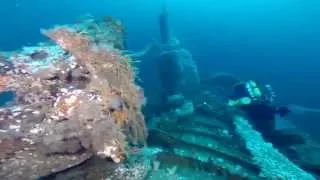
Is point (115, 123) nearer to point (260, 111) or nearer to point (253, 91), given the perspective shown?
point (253, 91)

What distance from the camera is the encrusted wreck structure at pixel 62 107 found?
15.3ft

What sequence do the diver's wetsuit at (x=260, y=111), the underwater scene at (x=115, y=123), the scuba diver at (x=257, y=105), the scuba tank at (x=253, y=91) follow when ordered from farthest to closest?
1. the diver's wetsuit at (x=260, y=111)
2. the scuba tank at (x=253, y=91)
3. the scuba diver at (x=257, y=105)
4. the underwater scene at (x=115, y=123)

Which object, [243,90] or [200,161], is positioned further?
[243,90]

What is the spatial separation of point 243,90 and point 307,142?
288 centimetres

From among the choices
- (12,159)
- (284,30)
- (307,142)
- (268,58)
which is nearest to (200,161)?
(12,159)

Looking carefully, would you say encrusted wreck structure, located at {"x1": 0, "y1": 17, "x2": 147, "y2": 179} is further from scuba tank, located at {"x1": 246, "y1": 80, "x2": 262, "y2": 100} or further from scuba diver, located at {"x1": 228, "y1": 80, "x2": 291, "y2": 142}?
scuba tank, located at {"x1": 246, "y1": 80, "x2": 262, "y2": 100}

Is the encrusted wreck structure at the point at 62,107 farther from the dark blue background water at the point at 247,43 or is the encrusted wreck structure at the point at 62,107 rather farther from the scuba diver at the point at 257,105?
the scuba diver at the point at 257,105

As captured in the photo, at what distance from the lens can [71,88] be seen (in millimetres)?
5035

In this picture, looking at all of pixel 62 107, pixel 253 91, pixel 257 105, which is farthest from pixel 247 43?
pixel 62 107

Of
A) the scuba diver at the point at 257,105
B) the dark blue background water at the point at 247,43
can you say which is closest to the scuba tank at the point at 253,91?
the scuba diver at the point at 257,105

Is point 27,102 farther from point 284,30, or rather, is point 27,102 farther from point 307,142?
point 284,30

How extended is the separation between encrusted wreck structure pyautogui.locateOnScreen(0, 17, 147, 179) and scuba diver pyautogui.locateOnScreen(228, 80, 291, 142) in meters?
5.62

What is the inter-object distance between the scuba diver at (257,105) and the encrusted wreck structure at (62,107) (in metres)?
5.62

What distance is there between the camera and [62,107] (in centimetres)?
485
